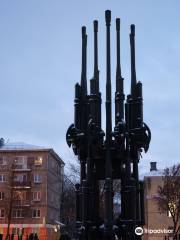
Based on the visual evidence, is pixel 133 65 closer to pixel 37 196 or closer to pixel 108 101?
pixel 108 101

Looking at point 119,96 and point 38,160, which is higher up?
point 38,160

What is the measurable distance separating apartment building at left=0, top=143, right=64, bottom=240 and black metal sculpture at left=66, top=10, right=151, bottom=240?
62427 mm

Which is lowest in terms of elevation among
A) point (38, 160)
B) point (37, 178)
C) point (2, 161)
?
point (37, 178)

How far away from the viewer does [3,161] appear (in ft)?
286

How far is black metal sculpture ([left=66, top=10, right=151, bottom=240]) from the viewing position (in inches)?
754

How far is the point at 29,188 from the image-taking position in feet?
278

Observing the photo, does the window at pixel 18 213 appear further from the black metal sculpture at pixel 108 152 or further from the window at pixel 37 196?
the black metal sculpture at pixel 108 152

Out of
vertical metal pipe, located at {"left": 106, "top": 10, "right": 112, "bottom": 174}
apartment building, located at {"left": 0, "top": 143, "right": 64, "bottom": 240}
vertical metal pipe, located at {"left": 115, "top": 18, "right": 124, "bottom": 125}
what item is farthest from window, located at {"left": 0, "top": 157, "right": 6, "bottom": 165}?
vertical metal pipe, located at {"left": 115, "top": 18, "right": 124, "bottom": 125}

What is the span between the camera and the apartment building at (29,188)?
8306cm

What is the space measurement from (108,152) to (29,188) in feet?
220

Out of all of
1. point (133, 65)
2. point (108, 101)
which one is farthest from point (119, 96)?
point (133, 65)

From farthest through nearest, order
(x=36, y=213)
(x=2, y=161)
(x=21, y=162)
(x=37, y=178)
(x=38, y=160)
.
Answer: (x=2, y=161)
(x=38, y=160)
(x=21, y=162)
(x=37, y=178)
(x=36, y=213)

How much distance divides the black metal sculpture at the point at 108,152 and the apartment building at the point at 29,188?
2458 inches

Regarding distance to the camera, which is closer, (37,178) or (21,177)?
(21,177)
